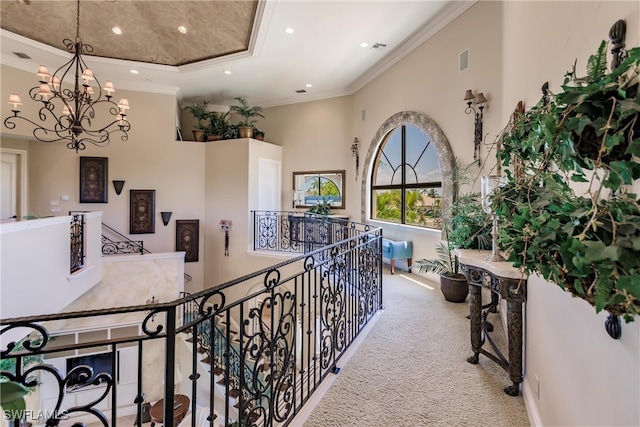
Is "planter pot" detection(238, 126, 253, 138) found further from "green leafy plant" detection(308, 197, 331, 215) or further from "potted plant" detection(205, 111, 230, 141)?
"green leafy plant" detection(308, 197, 331, 215)

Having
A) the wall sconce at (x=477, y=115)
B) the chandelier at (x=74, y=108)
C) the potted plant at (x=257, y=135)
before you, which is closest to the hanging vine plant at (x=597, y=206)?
the wall sconce at (x=477, y=115)

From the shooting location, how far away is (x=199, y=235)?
7840mm

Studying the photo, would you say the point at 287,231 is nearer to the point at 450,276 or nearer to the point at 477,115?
the point at 450,276

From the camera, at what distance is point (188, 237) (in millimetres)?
7711

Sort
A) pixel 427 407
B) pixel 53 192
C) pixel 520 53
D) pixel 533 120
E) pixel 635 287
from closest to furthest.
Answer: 1. pixel 635 287
2. pixel 533 120
3. pixel 427 407
4. pixel 520 53
5. pixel 53 192

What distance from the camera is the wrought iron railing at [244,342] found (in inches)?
47.3

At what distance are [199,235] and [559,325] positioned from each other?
7.66 meters

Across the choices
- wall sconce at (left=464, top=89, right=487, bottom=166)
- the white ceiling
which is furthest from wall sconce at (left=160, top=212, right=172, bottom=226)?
wall sconce at (left=464, top=89, right=487, bottom=166)

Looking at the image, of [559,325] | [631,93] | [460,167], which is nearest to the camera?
[631,93]

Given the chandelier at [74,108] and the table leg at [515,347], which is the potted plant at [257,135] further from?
the table leg at [515,347]

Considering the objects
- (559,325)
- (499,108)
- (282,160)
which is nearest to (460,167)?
(499,108)

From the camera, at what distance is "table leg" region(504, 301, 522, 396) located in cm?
221

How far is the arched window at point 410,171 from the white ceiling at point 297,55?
1441 millimetres

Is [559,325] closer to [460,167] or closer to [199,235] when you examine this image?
[460,167]
